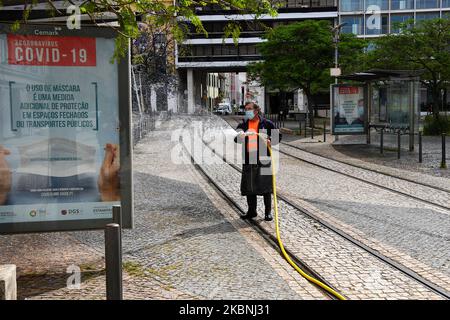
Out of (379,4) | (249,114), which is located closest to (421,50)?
(249,114)

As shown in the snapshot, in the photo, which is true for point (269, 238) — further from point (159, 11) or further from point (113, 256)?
point (113, 256)

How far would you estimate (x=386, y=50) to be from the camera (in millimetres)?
28109

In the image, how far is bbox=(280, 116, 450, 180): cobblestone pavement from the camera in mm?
15164

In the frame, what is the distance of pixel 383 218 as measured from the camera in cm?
920

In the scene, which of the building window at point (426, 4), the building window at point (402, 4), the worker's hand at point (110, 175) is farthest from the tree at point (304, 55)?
the building window at point (426, 4)

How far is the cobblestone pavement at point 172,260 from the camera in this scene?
5645 millimetres

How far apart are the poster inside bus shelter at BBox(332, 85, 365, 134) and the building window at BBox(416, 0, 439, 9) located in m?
55.6

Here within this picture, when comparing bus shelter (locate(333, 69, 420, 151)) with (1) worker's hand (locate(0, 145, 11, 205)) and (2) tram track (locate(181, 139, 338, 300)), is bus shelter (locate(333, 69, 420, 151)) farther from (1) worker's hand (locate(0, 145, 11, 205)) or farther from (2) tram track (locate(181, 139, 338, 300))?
(1) worker's hand (locate(0, 145, 11, 205))

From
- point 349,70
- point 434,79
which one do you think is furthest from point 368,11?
point 434,79

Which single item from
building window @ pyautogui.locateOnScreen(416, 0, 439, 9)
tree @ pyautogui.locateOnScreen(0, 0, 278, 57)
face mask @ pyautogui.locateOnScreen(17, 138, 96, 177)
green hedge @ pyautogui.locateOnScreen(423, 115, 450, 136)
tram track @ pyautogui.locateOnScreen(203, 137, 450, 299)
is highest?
building window @ pyautogui.locateOnScreen(416, 0, 439, 9)

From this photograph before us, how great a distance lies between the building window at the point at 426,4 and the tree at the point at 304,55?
42.2 meters

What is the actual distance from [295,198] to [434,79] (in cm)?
1997

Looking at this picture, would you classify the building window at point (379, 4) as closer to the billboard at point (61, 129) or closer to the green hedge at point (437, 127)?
the green hedge at point (437, 127)

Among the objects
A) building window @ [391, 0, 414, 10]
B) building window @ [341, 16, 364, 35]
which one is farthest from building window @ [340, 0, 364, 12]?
building window @ [391, 0, 414, 10]
